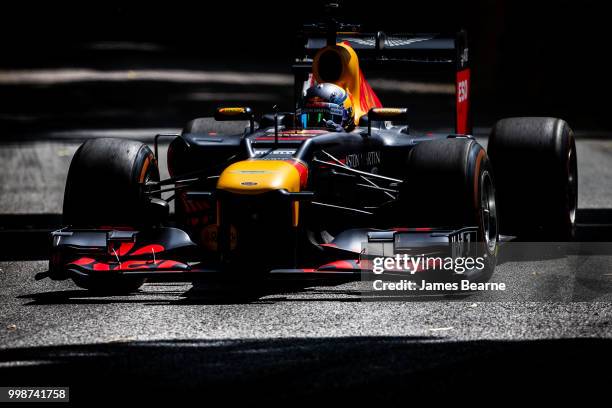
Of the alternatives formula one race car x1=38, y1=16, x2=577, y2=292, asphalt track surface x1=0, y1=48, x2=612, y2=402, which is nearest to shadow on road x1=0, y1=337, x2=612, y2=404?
asphalt track surface x1=0, y1=48, x2=612, y2=402

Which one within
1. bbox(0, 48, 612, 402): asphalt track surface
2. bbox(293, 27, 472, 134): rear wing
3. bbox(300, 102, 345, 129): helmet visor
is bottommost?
bbox(0, 48, 612, 402): asphalt track surface

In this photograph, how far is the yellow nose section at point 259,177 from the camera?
8.46m

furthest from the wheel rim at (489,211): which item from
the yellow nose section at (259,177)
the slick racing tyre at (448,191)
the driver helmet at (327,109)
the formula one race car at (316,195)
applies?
the yellow nose section at (259,177)

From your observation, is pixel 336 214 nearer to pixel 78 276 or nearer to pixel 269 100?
pixel 78 276

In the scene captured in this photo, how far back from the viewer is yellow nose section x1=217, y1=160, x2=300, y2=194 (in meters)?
8.46

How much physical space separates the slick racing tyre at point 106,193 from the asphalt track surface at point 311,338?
46 cm

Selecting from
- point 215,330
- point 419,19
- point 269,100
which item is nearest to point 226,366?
point 215,330

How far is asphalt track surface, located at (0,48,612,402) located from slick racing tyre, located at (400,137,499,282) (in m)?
0.40

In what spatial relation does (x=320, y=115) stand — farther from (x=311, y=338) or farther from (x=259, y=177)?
(x=311, y=338)

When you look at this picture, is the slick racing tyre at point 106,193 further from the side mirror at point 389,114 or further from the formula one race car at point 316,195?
the side mirror at point 389,114

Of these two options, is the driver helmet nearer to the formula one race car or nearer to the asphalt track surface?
the formula one race car

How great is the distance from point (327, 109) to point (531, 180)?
165 cm

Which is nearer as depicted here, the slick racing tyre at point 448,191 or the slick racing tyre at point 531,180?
the slick racing tyre at point 448,191

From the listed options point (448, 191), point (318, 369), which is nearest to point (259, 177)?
point (448, 191)
